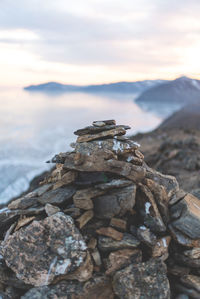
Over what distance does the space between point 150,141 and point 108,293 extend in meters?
47.8

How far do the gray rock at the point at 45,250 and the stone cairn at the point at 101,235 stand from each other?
3 cm

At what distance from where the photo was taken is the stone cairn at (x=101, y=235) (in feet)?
28.1

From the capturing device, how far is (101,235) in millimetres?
9117

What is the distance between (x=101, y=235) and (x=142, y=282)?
1930 millimetres

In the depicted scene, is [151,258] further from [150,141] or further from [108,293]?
[150,141]

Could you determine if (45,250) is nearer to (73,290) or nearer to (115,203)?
(73,290)

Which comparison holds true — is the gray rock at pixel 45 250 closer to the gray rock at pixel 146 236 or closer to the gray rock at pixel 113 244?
the gray rock at pixel 113 244

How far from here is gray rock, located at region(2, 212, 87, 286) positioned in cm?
843

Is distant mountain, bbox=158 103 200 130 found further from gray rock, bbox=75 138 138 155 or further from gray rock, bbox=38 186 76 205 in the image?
gray rock, bbox=38 186 76 205

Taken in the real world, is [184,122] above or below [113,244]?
below

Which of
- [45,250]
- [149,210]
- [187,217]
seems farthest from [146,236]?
[45,250]

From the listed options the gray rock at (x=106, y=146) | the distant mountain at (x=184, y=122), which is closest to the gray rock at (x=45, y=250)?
the gray rock at (x=106, y=146)

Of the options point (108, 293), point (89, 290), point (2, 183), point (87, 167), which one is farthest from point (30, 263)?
point (2, 183)

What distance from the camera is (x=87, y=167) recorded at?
10.0 metres
